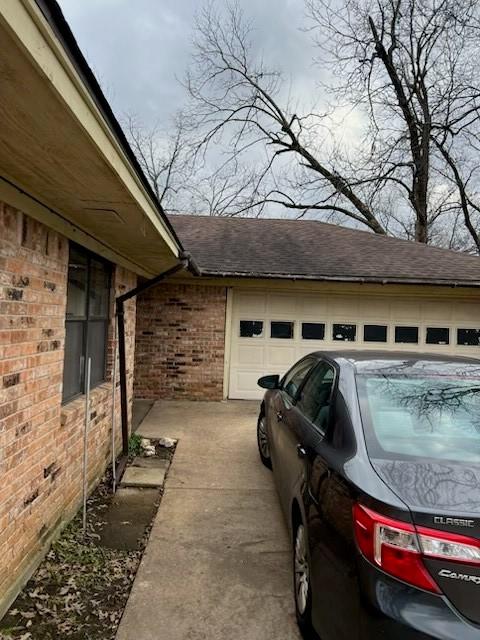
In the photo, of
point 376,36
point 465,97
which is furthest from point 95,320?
point 376,36

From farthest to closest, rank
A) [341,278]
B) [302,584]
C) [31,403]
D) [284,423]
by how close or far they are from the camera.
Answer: [341,278] < [284,423] < [31,403] < [302,584]

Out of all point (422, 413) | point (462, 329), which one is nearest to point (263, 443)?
point (422, 413)

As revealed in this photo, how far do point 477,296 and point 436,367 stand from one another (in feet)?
24.1

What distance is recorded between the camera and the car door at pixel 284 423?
358 centimetres

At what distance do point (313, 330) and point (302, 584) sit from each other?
7.02 m

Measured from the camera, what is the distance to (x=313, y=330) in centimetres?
952

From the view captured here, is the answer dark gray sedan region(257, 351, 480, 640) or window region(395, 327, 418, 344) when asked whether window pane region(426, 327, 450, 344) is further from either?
dark gray sedan region(257, 351, 480, 640)

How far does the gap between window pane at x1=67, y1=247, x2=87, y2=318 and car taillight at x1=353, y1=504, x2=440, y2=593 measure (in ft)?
10.1

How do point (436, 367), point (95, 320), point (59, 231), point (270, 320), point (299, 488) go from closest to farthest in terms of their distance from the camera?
1. point (299, 488)
2. point (436, 367)
3. point (59, 231)
4. point (95, 320)
5. point (270, 320)

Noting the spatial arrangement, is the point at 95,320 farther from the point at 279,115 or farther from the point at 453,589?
the point at 279,115

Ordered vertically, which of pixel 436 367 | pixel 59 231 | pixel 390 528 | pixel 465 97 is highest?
pixel 465 97

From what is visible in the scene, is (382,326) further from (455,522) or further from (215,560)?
(455,522)

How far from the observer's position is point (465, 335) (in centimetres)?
956

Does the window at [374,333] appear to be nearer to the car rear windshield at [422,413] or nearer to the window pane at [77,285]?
the window pane at [77,285]
